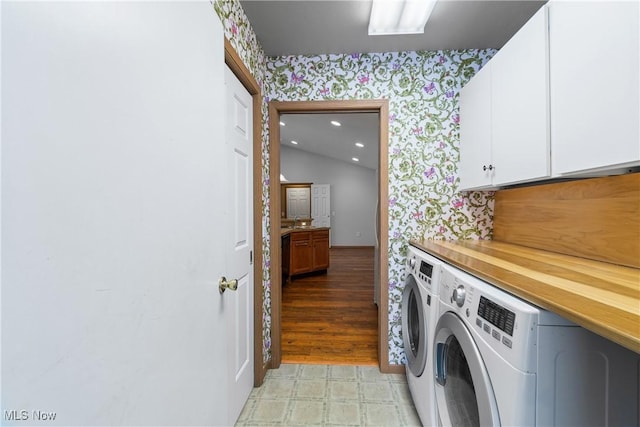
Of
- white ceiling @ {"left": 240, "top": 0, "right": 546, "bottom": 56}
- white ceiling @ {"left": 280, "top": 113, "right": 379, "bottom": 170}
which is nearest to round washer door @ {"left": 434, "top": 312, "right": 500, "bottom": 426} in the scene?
white ceiling @ {"left": 240, "top": 0, "right": 546, "bottom": 56}

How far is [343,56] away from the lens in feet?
6.72

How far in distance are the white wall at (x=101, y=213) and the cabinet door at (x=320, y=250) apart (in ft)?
14.6

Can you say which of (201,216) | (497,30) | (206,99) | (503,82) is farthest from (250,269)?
(497,30)

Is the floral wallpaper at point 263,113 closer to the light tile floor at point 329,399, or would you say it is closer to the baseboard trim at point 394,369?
the light tile floor at point 329,399

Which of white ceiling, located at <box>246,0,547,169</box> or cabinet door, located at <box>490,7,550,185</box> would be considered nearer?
cabinet door, located at <box>490,7,550,185</box>

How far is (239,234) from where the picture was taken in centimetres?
160

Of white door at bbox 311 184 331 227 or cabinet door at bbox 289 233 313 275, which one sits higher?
white door at bbox 311 184 331 227

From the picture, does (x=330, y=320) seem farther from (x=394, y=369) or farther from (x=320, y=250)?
(x=320, y=250)

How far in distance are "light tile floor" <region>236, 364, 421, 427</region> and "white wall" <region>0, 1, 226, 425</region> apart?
1.04 metres

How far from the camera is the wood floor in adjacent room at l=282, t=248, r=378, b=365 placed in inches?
89.7

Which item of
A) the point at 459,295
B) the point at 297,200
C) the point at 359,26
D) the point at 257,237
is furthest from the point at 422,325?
the point at 297,200

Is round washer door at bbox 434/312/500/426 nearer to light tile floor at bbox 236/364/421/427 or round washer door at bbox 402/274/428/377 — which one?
round washer door at bbox 402/274/428/377

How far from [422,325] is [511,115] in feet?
3.89

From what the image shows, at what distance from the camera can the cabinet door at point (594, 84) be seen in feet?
2.78
